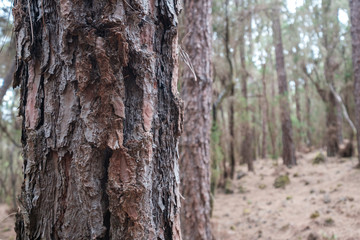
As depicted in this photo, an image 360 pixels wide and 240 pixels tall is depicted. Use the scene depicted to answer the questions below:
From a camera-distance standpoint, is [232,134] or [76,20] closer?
[76,20]

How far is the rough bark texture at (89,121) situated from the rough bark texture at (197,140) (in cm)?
308

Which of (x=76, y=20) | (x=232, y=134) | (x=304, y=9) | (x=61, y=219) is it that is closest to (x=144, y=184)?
(x=61, y=219)

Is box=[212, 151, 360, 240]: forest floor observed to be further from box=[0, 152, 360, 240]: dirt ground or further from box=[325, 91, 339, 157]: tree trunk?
box=[325, 91, 339, 157]: tree trunk

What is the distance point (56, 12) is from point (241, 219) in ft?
22.6

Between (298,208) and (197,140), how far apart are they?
3981mm

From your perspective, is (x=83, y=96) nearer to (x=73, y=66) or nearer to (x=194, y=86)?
(x=73, y=66)

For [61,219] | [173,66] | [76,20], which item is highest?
[76,20]

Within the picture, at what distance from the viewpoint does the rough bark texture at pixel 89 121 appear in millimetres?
881

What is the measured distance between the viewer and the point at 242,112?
957cm

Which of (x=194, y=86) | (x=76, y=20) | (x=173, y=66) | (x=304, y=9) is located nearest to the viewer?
(x=76, y=20)

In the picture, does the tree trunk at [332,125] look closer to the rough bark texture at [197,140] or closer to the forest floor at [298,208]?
the forest floor at [298,208]

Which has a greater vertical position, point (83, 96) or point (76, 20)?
point (76, 20)

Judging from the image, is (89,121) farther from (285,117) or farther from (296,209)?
(285,117)

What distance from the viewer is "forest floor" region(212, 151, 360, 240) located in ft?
17.4
